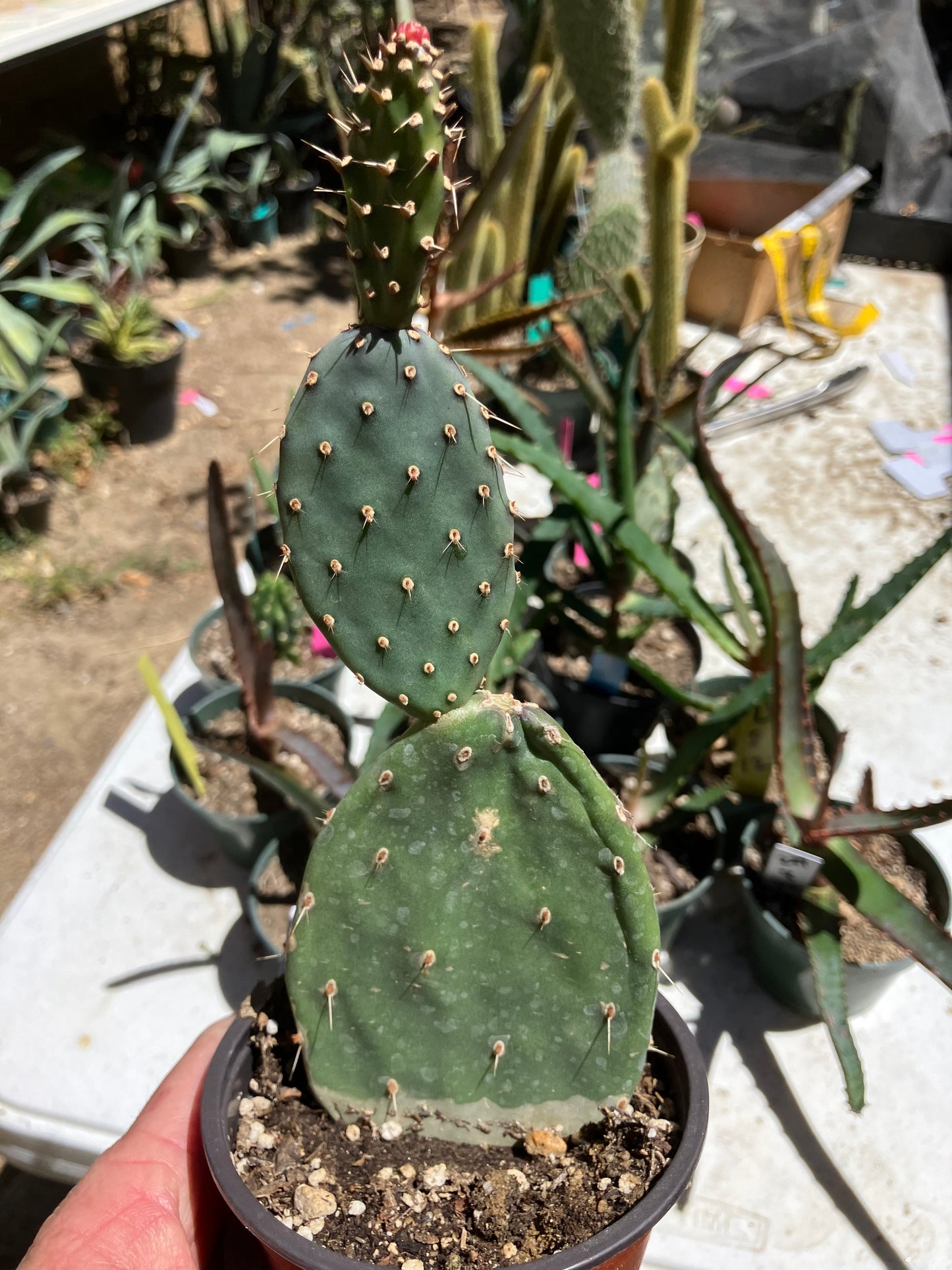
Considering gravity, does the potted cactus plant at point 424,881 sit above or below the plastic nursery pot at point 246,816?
above

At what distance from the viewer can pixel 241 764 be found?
4.25 ft

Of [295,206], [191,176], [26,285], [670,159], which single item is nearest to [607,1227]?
[670,159]

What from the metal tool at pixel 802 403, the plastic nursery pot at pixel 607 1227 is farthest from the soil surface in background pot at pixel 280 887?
the metal tool at pixel 802 403

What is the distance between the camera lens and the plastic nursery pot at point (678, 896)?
1.04 metres

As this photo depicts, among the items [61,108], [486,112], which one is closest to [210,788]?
[486,112]

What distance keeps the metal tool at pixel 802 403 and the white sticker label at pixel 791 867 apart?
1.29 meters

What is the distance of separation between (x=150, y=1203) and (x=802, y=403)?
2.08 m

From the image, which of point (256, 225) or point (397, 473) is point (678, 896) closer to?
point (397, 473)

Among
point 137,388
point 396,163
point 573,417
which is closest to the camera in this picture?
point 396,163

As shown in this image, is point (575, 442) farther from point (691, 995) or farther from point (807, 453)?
point (691, 995)

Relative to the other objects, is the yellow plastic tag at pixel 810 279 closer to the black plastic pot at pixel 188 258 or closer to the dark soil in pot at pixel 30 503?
the dark soil in pot at pixel 30 503

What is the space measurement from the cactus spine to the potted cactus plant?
3.90 ft

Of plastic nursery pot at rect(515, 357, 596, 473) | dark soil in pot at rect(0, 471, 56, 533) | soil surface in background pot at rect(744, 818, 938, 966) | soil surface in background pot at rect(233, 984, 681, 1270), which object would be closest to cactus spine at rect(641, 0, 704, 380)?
plastic nursery pot at rect(515, 357, 596, 473)

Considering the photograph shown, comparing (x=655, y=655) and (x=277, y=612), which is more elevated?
(x=277, y=612)
